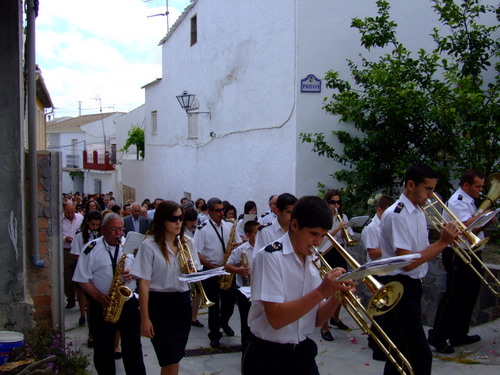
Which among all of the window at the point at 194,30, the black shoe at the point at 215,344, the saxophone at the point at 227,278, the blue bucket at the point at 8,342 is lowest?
the black shoe at the point at 215,344

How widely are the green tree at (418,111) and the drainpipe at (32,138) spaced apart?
5.41 meters

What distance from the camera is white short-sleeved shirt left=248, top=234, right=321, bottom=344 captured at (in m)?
3.10

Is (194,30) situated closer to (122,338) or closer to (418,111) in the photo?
(418,111)

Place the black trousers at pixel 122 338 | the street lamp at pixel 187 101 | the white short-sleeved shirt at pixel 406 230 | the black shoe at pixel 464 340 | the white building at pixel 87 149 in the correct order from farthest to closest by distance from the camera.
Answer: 1. the white building at pixel 87 149
2. the street lamp at pixel 187 101
3. the black shoe at pixel 464 340
4. the black trousers at pixel 122 338
5. the white short-sleeved shirt at pixel 406 230

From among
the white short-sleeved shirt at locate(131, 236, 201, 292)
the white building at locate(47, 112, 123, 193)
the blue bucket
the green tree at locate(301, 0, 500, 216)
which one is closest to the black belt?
the white short-sleeved shirt at locate(131, 236, 201, 292)

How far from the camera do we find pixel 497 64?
987 centimetres

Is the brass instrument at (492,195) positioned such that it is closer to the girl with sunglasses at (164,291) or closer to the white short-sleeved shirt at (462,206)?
the white short-sleeved shirt at (462,206)

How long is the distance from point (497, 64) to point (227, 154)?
703 cm

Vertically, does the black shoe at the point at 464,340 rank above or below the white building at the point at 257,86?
below

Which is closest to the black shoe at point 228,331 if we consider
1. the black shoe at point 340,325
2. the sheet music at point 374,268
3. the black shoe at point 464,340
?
the black shoe at point 340,325

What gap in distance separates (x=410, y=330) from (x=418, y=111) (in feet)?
17.9

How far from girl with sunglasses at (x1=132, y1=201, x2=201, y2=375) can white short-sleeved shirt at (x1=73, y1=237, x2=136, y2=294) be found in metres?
0.70

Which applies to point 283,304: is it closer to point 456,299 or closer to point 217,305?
point 456,299

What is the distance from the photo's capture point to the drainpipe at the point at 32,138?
5570 millimetres
